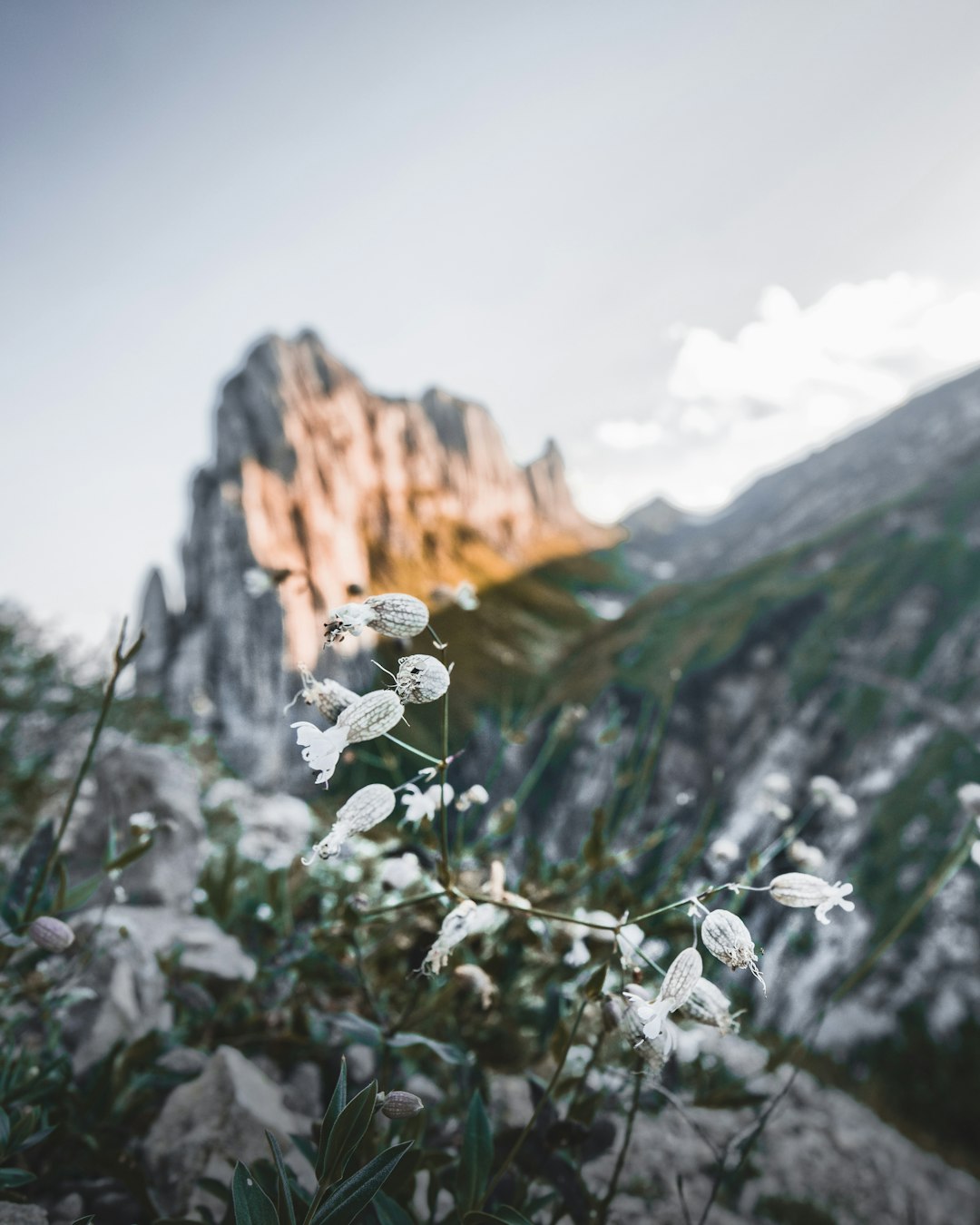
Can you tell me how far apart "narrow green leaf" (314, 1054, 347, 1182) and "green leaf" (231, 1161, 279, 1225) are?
104 mm

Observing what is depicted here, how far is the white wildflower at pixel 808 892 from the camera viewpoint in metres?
1.30

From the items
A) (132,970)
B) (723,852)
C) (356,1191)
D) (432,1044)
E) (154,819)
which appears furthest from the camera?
(154,819)

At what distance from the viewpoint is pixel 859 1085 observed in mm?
10883

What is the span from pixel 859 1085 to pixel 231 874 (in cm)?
1251

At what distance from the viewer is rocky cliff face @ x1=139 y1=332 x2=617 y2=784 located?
4559 cm

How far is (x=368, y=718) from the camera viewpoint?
51.1 inches

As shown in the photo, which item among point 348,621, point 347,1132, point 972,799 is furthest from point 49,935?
point 972,799

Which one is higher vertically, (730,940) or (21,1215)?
(730,940)

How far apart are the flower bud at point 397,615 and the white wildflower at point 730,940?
2.92ft

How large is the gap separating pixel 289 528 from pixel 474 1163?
55.6m

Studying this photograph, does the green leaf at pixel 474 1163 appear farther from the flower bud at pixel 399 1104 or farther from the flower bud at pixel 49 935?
the flower bud at pixel 49 935

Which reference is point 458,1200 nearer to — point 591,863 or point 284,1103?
point 591,863

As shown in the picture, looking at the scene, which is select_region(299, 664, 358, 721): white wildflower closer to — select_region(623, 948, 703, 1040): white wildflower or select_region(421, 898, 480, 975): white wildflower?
select_region(421, 898, 480, 975): white wildflower

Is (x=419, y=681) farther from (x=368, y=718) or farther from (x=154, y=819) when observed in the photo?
(x=154, y=819)
